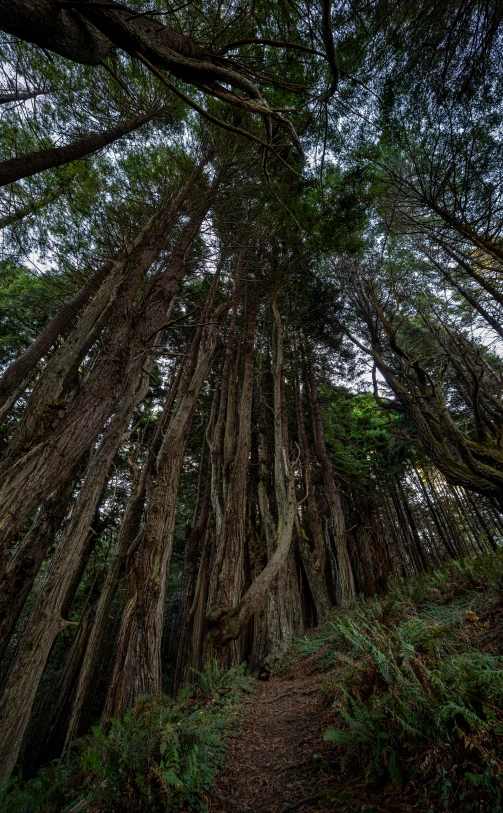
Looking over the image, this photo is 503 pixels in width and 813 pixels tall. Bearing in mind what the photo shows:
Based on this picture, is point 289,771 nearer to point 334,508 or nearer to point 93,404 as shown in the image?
point 93,404

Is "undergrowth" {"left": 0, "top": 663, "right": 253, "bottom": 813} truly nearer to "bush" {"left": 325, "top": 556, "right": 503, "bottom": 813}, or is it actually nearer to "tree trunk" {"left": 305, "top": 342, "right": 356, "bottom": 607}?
"bush" {"left": 325, "top": 556, "right": 503, "bottom": 813}

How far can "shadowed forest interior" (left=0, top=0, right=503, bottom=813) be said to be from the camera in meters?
2.06

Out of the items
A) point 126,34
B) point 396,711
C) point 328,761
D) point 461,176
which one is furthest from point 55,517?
point 461,176

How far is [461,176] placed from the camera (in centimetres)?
516

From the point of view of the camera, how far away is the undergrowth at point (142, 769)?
208cm

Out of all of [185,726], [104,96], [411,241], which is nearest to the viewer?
[185,726]

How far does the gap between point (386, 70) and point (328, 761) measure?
8556 mm

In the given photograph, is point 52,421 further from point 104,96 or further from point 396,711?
point 104,96

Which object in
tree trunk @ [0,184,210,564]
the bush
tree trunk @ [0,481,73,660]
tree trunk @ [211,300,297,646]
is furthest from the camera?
tree trunk @ [211,300,297,646]

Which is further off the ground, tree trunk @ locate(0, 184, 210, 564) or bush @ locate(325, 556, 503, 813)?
tree trunk @ locate(0, 184, 210, 564)

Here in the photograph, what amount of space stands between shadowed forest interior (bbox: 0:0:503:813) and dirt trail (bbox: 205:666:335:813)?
0.11 ft

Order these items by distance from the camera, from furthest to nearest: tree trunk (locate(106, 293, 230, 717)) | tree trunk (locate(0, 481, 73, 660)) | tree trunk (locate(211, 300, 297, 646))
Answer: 1. tree trunk (locate(211, 300, 297, 646))
2. tree trunk (locate(106, 293, 230, 717))
3. tree trunk (locate(0, 481, 73, 660))

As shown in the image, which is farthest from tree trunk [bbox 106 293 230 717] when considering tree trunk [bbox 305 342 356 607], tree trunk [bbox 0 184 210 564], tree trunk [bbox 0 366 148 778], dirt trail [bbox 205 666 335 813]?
tree trunk [bbox 305 342 356 607]

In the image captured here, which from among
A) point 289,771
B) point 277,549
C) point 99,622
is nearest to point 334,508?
point 277,549
